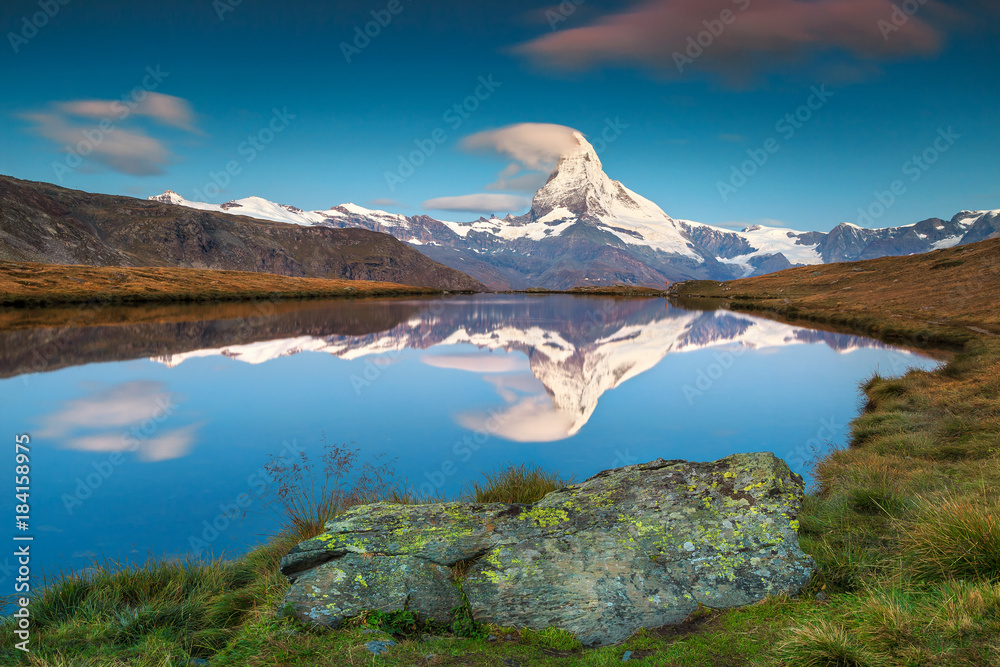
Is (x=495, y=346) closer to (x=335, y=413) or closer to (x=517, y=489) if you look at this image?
(x=335, y=413)

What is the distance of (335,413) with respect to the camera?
22109 millimetres

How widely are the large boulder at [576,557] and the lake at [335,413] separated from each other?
5472 millimetres

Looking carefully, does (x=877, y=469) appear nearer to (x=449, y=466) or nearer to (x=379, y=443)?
(x=449, y=466)

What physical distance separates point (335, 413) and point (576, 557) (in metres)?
17.2

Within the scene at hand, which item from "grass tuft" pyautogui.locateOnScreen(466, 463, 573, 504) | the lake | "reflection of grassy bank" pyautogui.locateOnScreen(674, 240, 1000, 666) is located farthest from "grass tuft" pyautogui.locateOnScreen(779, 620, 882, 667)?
the lake

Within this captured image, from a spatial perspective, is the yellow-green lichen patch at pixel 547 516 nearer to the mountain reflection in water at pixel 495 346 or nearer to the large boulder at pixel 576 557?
the large boulder at pixel 576 557

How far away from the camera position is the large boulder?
646cm

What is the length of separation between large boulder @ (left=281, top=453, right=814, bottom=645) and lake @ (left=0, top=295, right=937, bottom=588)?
5472 mm

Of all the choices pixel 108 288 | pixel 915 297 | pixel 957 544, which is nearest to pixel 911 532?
pixel 957 544

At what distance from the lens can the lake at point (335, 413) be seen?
13102 millimetres

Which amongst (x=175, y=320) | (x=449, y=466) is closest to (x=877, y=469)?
(x=449, y=466)

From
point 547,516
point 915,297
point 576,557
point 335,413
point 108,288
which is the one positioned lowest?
point 335,413

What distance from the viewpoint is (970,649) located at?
4.36 m

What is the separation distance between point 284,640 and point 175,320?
226 ft
